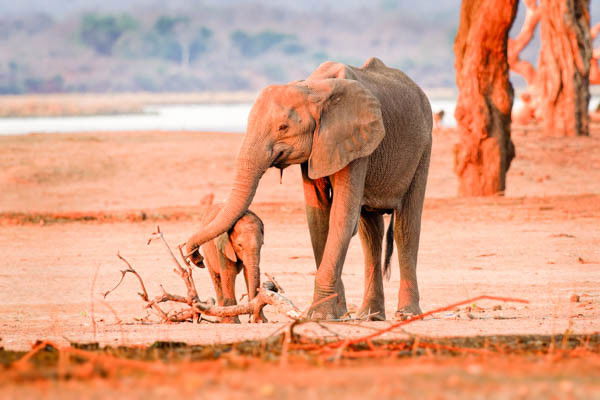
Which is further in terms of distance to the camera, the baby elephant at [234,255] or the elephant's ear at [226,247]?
the elephant's ear at [226,247]

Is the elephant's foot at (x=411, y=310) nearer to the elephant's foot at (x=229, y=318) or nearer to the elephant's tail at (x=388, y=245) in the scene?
the elephant's tail at (x=388, y=245)

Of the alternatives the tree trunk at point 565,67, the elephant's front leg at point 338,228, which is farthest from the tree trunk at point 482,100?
the elephant's front leg at point 338,228

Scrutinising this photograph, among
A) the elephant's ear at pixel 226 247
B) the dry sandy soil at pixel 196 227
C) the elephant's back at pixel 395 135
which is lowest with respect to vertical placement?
the dry sandy soil at pixel 196 227

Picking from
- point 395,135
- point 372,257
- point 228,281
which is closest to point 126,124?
point 372,257

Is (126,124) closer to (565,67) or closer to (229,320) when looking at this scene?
(565,67)

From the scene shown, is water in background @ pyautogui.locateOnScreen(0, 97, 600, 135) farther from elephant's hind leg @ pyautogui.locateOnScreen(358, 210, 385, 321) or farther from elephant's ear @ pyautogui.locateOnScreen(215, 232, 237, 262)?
elephant's ear @ pyautogui.locateOnScreen(215, 232, 237, 262)

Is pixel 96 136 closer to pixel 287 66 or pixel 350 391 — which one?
pixel 350 391

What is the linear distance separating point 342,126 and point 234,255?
1.64 m

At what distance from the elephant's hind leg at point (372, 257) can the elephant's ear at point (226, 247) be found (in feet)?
4.70

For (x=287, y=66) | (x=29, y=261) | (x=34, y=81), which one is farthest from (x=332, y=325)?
(x=287, y=66)

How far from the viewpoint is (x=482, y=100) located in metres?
19.9

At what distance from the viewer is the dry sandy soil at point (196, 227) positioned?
956 cm

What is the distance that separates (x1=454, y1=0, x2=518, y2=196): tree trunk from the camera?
63.3 feet

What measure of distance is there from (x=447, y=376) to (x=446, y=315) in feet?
16.0
